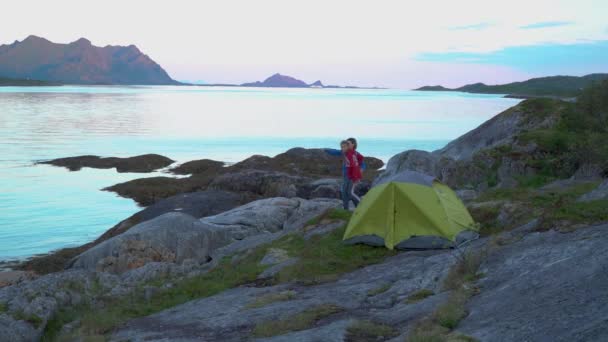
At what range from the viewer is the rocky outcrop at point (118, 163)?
49031 millimetres

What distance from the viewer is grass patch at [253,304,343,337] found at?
31.5 feet

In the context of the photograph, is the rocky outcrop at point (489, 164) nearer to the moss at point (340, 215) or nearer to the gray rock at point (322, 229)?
the moss at point (340, 215)

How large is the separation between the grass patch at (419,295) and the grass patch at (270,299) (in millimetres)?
2240

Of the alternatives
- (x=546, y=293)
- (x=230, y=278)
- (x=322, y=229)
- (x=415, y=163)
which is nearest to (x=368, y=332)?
(x=546, y=293)

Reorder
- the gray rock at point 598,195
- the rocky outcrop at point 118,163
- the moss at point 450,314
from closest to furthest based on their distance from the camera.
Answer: the moss at point 450,314
the gray rock at point 598,195
the rocky outcrop at point 118,163

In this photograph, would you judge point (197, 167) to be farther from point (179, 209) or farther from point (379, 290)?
point (379, 290)

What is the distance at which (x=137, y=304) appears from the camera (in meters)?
13.7

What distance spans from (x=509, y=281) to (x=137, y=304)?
7.74 metres

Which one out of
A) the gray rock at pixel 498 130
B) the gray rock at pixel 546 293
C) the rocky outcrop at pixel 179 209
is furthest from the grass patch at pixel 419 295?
the gray rock at pixel 498 130

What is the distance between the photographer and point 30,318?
42.2 feet

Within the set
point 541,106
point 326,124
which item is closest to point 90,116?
point 326,124

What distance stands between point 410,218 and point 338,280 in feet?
9.71

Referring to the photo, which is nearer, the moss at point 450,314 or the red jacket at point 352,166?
the moss at point 450,314

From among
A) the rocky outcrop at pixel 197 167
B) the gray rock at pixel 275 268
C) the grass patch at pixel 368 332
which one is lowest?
the rocky outcrop at pixel 197 167
